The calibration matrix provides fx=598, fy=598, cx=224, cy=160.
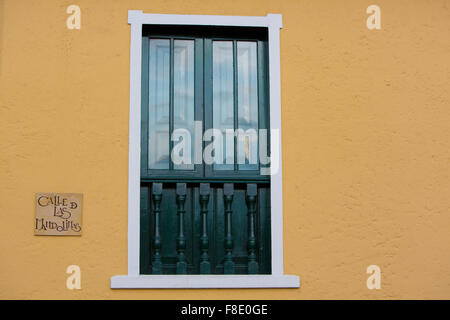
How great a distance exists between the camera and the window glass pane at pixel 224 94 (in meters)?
5.70

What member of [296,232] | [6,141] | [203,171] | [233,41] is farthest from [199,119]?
[6,141]

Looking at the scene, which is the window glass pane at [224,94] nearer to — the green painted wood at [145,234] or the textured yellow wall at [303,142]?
the textured yellow wall at [303,142]

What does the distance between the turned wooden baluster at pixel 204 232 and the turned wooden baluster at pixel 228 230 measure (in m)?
0.17

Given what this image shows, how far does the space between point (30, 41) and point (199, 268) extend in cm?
262

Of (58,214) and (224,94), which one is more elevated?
(224,94)

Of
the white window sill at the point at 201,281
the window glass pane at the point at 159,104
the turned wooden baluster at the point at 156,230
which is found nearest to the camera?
the white window sill at the point at 201,281

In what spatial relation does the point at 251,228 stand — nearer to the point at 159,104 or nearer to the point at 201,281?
the point at 201,281

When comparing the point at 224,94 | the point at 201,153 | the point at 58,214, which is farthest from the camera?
the point at 224,94

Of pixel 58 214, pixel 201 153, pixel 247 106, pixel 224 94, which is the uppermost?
pixel 224 94

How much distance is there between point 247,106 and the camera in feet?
19.1

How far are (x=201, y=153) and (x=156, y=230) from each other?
833 millimetres

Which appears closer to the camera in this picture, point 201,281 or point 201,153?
point 201,281
